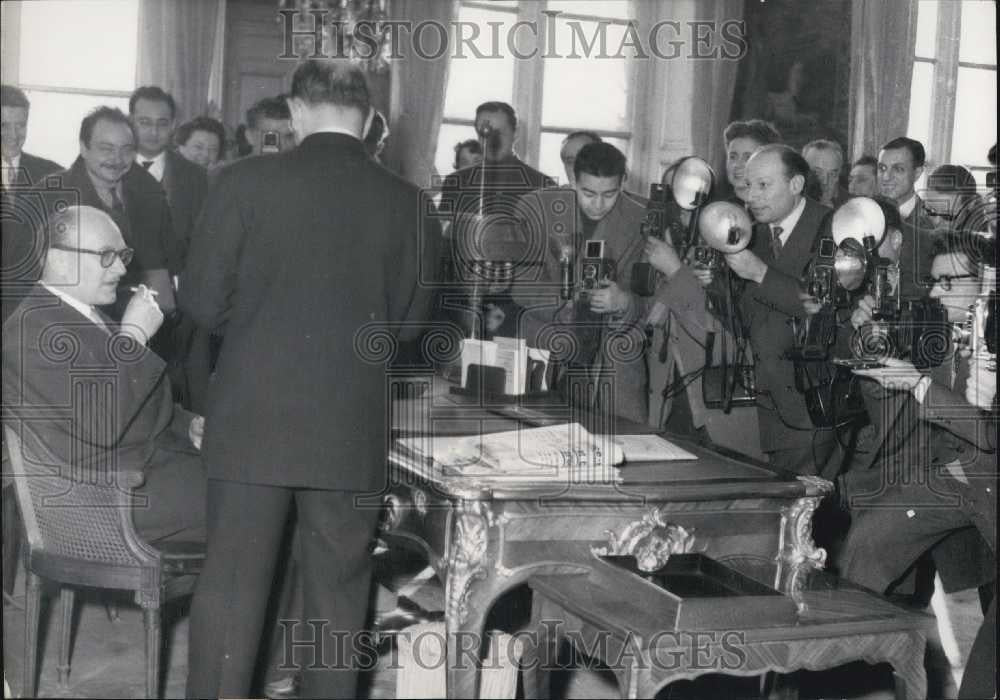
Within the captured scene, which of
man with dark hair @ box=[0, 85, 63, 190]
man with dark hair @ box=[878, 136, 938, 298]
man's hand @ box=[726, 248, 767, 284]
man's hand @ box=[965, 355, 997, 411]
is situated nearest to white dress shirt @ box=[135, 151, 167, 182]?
man with dark hair @ box=[0, 85, 63, 190]

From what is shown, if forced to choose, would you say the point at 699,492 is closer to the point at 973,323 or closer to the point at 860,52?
the point at 973,323

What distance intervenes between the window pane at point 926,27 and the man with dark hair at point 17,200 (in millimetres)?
2691

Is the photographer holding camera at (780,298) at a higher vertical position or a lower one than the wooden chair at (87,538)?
higher

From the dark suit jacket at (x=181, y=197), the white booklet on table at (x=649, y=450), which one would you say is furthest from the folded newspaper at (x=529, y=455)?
the dark suit jacket at (x=181, y=197)

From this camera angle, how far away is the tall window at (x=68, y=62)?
3256mm

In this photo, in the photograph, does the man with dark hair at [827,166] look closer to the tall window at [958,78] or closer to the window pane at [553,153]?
the tall window at [958,78]

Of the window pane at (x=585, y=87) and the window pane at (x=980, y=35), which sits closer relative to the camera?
the window pane at (x=980, y=35)

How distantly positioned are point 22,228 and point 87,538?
908 mm

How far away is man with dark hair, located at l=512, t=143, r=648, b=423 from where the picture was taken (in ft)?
15.0

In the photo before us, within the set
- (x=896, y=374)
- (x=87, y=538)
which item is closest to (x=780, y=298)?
(x=896, y=374)

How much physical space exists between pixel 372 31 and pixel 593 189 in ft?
3.89

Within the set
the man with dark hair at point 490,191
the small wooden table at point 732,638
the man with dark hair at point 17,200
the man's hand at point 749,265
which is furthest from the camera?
the man with dark hair at point 490,191

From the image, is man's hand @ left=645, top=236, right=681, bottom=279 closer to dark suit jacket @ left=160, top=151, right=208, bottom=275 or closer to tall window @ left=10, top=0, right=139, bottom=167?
dark suit jacket @ left=160, top=151, right=208, bottom=275

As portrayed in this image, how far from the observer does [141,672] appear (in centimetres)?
333
